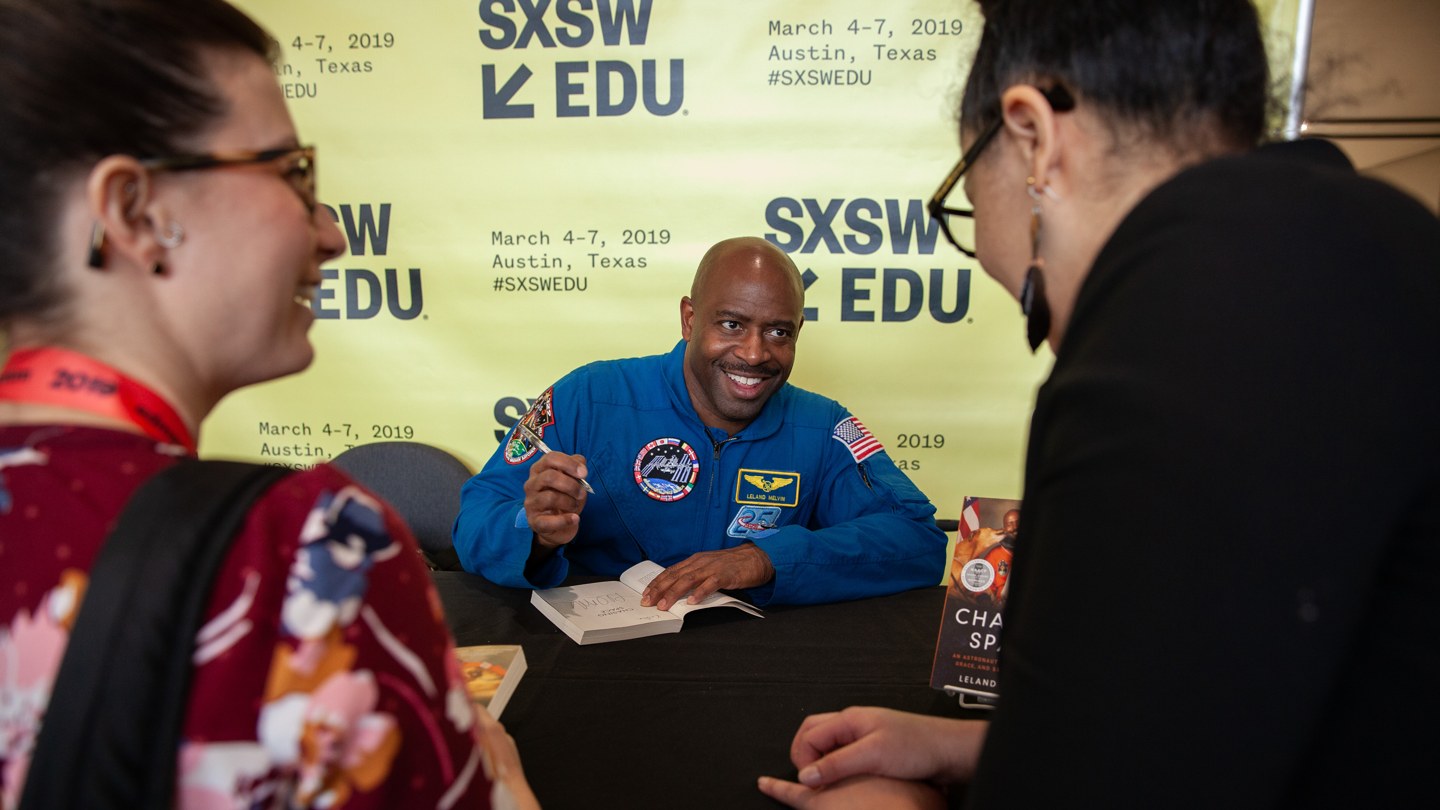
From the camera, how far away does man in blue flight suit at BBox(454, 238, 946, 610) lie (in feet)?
6.66

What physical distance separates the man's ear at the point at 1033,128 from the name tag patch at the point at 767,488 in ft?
4.51

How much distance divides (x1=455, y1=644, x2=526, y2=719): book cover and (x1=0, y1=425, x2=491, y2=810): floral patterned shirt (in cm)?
54

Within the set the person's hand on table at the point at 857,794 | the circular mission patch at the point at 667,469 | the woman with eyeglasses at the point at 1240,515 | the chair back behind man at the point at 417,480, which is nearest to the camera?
the woman with eyeglasses at the point at 1240,515

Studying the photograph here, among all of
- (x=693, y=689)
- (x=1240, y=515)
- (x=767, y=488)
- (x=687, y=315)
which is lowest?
(x=693, y=689)

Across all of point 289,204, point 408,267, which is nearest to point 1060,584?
point 289,204

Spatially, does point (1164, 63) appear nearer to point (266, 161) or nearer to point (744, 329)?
point (266, 161)

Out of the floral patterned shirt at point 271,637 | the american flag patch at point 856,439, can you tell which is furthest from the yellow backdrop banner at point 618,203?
the floral patterned shirt at point 271,637

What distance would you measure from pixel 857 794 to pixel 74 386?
889 millimetres

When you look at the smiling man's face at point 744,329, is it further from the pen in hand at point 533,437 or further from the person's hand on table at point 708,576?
the person's hand on table at point 708,576

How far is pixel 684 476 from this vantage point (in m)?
2.10

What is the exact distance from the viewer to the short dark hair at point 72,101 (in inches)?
23.7

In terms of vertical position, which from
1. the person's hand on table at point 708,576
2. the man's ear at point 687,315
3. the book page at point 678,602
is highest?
the man's ear at point 687,315

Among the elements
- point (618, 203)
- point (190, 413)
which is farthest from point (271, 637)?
point (618, 203)

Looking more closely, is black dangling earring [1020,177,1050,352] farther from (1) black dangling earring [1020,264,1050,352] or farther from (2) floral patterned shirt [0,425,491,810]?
(2) floral patterned shirt [0,425,491,810]
